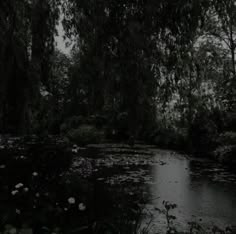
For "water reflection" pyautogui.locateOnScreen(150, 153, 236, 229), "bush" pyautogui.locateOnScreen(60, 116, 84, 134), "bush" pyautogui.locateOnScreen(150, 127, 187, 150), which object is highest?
"bush" pyautogui.locateOnScreen(60, 116, 84, 134)

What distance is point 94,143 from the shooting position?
17.7 meters

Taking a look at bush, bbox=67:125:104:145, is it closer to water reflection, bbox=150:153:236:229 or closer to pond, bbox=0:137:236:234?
water reflection, bbox=150:153:236:229

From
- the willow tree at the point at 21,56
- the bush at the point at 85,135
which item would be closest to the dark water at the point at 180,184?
the willow tree at the point at 21,56

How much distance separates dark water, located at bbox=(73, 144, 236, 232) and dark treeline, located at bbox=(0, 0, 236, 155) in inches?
68.9

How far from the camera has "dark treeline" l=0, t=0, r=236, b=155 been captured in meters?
3.07

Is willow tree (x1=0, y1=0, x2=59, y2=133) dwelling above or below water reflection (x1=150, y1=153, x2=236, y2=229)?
above

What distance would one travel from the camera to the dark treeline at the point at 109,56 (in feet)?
10.1

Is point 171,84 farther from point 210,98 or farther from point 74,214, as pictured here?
point 210,98

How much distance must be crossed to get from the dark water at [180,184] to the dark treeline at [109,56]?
1751mm

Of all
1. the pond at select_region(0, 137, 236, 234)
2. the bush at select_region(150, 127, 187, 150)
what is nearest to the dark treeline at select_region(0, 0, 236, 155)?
the pond at select_region(0, 137, 236, 234)

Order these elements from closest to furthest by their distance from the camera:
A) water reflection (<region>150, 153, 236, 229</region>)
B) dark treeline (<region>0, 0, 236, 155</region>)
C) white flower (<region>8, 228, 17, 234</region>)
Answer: white flower (<region>8, 228, 17, 234</region>)
dark treeline (<region>0, 0, 236, 155</region>)
water reflection (<region>150, 153, 236, 229</region>)

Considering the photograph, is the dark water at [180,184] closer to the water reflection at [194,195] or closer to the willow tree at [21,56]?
the water reflection at [194,195]

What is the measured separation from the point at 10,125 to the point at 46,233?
1.99 meters

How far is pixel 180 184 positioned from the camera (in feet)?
26.4
